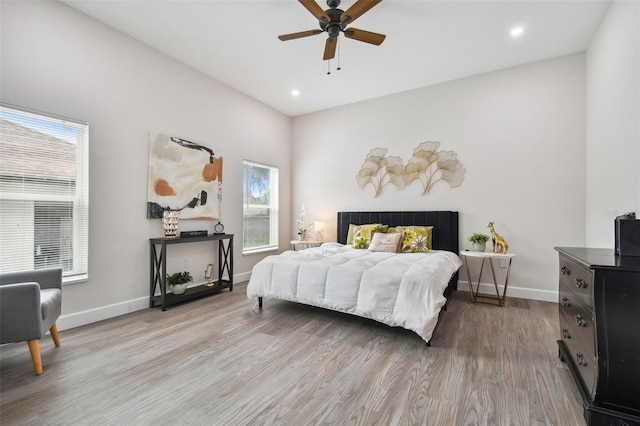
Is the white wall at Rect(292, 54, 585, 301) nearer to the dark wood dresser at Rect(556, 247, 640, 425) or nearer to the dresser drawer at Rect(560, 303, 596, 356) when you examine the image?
the dresser drawer at Rect(560, 303, 596, 356)

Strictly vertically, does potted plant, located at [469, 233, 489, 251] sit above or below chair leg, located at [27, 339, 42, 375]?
above

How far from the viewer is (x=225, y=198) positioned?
14.4 feet

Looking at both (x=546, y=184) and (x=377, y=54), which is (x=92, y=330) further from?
(x=546, y=184)

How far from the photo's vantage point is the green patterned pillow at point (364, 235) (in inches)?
167

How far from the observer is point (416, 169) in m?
4.49

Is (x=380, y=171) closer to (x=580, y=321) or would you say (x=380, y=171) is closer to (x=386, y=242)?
(x=386, y=242)

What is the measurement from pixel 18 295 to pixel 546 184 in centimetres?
531

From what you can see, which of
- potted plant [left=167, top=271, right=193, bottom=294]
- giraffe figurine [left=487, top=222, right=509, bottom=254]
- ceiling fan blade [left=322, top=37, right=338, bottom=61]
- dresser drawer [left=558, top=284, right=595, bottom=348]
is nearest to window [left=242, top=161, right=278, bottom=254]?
potted plant [left=167, top=271, right=193, bottom=294]

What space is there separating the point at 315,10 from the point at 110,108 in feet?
7.86

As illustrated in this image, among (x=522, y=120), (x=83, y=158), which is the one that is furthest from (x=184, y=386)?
(x=522, y=120)

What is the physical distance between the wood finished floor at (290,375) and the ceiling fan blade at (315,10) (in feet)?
9.33

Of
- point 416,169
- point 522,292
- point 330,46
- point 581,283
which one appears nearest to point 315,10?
point 330,46

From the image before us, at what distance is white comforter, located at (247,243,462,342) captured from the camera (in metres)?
2.38

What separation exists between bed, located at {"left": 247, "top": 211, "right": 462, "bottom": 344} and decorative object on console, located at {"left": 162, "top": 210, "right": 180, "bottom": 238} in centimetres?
120
